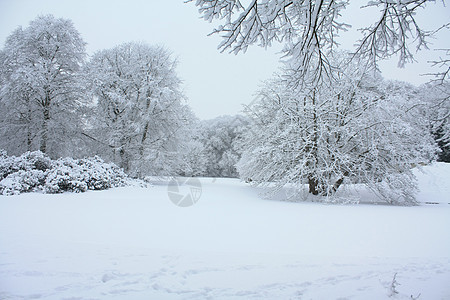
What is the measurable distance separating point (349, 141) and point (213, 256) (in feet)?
28.3

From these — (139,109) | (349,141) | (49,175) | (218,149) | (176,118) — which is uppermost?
(139,109)

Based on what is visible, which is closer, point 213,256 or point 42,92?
point 213,256

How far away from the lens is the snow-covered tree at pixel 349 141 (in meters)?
8.79

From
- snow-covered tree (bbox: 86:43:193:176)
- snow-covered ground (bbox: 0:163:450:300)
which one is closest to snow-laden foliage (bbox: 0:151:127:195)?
snow-covered ground (bbox: 0:163:450:300)

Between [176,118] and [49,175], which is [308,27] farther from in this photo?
[176,118]

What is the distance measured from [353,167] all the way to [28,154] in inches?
495

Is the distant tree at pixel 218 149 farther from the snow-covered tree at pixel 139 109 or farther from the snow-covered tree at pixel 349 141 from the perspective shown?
the snow-covered tree at pixel 349 141

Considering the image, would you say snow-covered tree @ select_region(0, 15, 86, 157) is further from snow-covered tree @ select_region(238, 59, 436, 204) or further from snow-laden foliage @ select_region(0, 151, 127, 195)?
snow-covered tree @ select_region(238, 59, 436, 204)

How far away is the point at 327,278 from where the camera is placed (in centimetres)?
257

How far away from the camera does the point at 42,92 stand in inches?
495

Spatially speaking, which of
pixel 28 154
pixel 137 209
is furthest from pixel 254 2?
pixel 28 154

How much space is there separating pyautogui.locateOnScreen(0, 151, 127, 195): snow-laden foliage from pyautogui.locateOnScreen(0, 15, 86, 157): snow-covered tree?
380cm

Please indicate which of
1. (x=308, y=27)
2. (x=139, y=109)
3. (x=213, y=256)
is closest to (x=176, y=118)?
(x=139, y=109)

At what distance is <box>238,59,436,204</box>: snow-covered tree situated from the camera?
28.8ft
